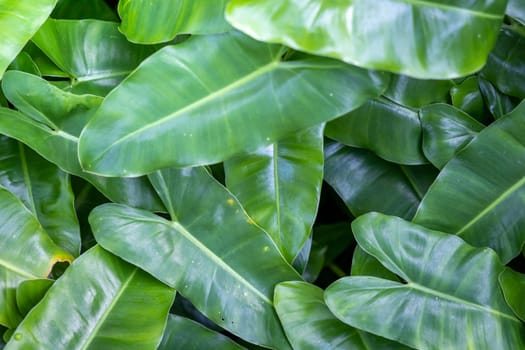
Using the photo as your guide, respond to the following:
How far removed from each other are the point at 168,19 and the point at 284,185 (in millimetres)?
314

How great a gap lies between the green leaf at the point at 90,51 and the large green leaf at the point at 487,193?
548 millimetres

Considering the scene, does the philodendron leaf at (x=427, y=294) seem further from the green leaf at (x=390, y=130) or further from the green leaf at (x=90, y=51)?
the green leaf at (x=90, y=51)

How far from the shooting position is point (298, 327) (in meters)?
0.85

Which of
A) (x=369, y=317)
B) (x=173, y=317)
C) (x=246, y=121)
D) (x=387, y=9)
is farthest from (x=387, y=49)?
(x=173, y=317)

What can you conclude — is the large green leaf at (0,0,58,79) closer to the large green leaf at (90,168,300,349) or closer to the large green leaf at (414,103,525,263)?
the large green leaf at (90,168,300,349)

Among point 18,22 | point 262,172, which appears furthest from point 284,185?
point 18,22

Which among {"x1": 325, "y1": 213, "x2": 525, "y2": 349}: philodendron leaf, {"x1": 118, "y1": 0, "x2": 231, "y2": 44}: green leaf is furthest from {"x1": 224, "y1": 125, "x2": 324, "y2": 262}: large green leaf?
{"x1": 118, "y1": 0, "x2": 231, "y2": 44}: green leaf

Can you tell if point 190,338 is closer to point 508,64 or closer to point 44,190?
point 44,190

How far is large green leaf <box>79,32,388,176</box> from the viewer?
2.64 ft

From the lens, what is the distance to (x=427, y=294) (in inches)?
32.5

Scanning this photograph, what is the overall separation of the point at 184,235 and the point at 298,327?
0.22 metres

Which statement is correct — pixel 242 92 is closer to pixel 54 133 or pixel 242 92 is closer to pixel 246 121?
pixel 246 121

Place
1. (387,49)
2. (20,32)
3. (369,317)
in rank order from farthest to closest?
(20,32), (369,317), (387,49)

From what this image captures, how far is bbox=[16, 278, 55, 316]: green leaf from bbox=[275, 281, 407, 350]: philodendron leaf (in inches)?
14.0
